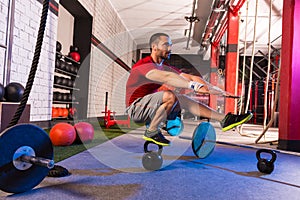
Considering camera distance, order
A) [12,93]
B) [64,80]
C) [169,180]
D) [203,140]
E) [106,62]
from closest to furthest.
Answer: [169,180], [203,140], [12,93], [64,80], [106,62]

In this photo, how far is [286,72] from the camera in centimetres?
306

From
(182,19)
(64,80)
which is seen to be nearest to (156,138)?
(64,80)

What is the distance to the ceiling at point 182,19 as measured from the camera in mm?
7500

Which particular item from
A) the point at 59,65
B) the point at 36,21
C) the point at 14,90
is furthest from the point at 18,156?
the point at 59,65

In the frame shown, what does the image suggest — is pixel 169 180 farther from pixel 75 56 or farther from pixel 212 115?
pixel 75 56

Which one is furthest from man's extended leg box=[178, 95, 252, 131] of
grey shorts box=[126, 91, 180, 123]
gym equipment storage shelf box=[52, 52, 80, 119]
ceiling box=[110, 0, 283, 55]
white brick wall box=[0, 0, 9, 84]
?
ceiling box=[110, 0, 283, 55]

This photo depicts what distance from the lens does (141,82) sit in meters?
1.97

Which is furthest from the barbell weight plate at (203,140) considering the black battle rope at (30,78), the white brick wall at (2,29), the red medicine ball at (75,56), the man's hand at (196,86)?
the red medicine ball at (75,56)

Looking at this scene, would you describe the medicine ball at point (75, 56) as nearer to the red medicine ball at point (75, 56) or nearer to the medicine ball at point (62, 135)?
the red medicine ball at point (75, 56)

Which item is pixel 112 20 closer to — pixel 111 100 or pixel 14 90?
pixel 111 100

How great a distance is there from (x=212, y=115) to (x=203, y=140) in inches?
14.4

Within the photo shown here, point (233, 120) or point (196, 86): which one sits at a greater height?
point (196, 86)

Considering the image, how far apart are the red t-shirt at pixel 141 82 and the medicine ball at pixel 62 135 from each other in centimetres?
87

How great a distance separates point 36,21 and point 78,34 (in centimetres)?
231
